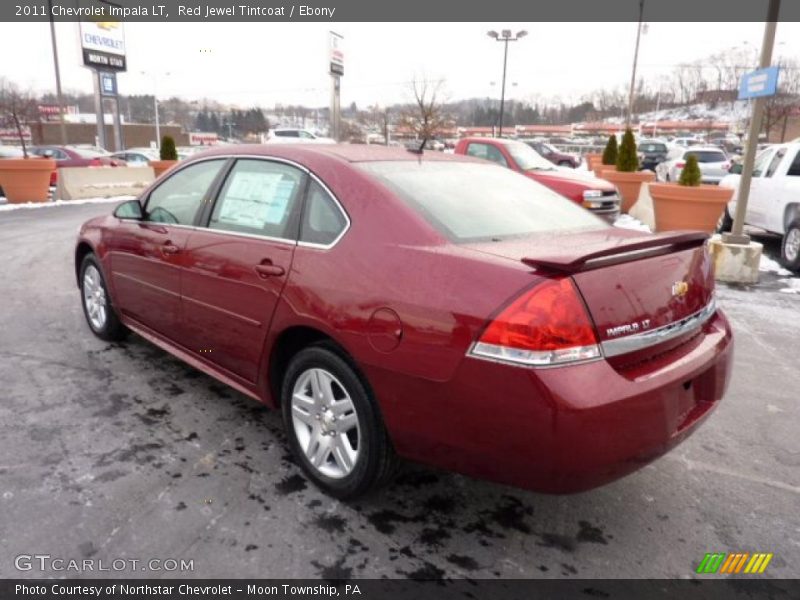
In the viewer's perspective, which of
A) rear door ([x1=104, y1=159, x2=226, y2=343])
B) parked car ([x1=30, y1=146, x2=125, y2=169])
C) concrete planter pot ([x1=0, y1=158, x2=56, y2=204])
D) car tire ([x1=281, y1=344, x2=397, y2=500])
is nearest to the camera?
car tire ([x1=281, y1=344, x2=397, y2=500])

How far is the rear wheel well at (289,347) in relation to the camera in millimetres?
2719

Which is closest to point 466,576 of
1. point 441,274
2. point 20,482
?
point 441,274

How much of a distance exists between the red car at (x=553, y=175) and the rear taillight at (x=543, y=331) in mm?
8149

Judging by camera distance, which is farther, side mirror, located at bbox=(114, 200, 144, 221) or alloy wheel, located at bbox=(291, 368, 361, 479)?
side mirror, located at bbox=(114, 200, 144, 221)

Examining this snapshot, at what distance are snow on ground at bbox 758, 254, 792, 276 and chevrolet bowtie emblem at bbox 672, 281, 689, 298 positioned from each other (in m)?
6.18

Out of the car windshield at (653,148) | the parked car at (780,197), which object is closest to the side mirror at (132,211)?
the parked car at (780,197)

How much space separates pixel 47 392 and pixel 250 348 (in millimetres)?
1748

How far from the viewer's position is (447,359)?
7.27 ft

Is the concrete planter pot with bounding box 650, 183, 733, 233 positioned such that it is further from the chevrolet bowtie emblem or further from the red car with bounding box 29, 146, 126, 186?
the red car with bounding box 29, 146, 126, 186

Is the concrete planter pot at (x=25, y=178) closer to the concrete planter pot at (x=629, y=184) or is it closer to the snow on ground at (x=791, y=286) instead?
the concrete planter pot at (x=629, y=184)

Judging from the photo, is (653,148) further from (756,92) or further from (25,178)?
(25,178)

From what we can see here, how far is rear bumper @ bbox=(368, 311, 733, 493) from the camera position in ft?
6.80

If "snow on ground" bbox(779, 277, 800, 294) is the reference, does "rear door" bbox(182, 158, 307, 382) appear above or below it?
above

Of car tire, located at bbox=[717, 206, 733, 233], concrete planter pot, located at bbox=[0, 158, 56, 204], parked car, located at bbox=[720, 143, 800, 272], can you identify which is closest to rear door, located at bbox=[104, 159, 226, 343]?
parked car, located at bbox=[720, 143, 800, 272]
